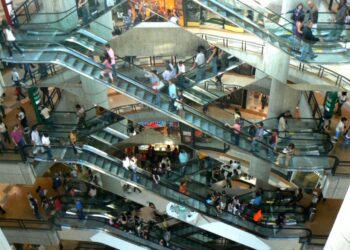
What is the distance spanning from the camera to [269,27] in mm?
15328

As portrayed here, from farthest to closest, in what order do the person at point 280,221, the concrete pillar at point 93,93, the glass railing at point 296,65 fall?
the person at point 280,221 < the concrete pillar at point 93,93 < the glass railing at point 296,65

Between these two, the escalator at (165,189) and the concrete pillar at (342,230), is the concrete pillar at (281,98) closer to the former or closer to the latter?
the escalator at (165,189)

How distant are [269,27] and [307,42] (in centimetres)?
140

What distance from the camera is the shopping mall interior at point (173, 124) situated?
51.6 ft

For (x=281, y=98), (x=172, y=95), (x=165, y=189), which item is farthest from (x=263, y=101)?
(x=172, y=95)

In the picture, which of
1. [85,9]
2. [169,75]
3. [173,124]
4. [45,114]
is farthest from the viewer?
[173,124]

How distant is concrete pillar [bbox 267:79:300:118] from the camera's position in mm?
18250

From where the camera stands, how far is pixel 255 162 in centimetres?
2031

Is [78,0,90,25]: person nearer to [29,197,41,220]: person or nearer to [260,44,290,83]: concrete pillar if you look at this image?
[260,44,290,83]: concrete pillar

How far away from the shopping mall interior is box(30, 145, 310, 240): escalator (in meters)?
0.05

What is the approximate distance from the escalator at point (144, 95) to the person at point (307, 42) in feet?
12.6

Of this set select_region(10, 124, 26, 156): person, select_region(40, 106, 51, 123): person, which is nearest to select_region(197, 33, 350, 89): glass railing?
select_region(40, 106, 51, 123): person

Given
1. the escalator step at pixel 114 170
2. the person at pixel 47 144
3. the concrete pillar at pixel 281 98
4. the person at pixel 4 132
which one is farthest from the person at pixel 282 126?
the person at pixel 4 132

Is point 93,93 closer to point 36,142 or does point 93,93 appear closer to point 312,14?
point 36,142
